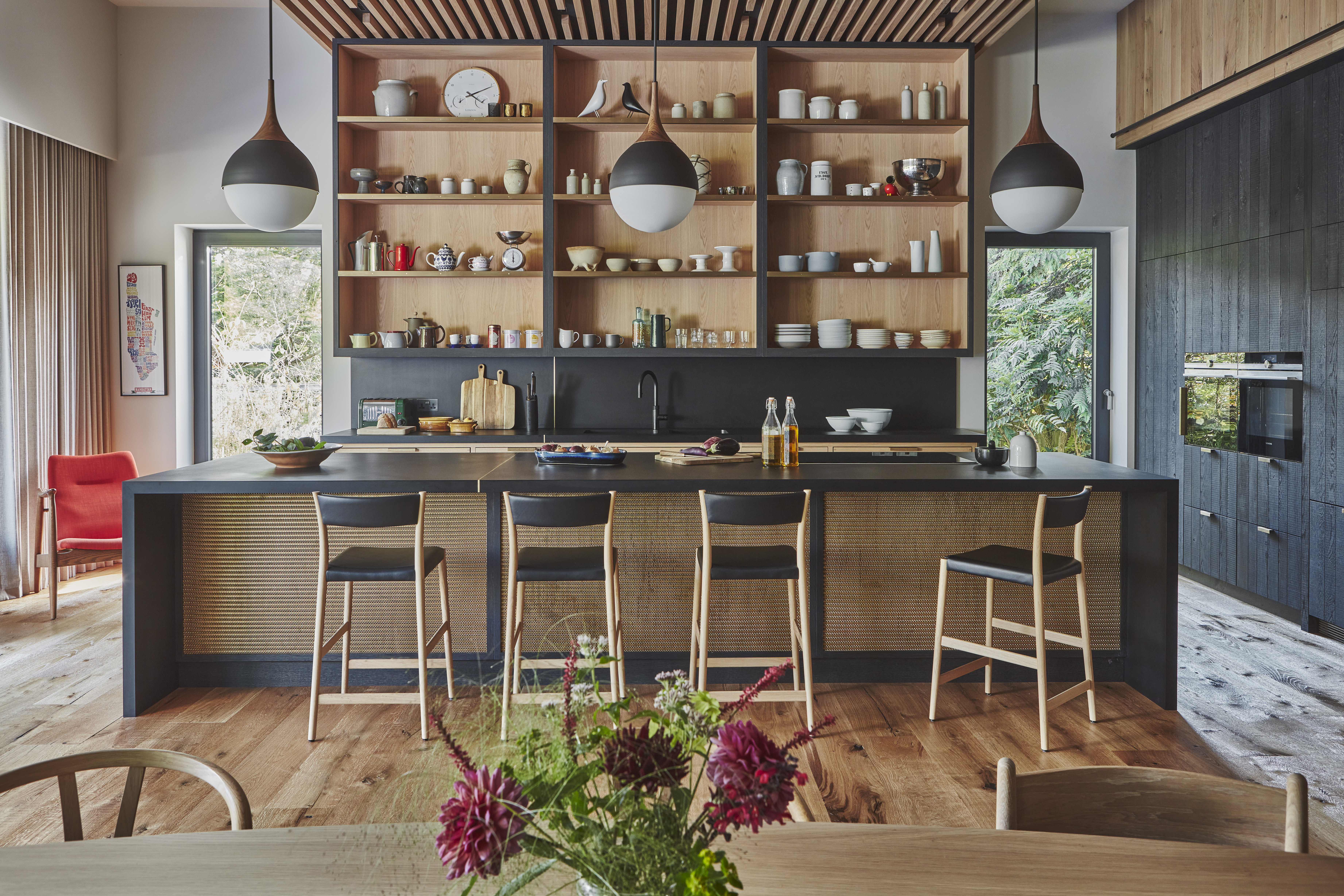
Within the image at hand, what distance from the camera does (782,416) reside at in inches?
240

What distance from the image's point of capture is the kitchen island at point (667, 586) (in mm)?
3662

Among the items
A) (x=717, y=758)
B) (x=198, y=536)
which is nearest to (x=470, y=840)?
(x=717, y=758)

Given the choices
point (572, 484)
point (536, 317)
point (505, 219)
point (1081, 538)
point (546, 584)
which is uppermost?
point (505, 219)

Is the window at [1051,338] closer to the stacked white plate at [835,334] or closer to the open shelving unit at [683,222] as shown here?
the open shelving unit at [683,222]

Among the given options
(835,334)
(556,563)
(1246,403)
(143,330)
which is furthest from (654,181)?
(143,330)

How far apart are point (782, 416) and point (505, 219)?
2262 millimetres

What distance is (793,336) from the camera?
564 centimetres

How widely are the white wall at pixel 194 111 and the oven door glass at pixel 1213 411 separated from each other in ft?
18.4

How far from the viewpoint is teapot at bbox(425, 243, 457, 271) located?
18.3 feet

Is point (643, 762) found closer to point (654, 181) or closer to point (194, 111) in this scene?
point (654, 181)

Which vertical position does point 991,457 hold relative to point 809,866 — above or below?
above

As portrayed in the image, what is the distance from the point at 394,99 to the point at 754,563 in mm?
3972

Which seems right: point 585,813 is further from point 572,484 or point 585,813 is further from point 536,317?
point 536,317

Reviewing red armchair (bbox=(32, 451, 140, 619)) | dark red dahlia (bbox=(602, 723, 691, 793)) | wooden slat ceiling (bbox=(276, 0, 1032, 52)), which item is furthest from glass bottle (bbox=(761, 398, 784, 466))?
red armchair (bbox=(32, 451, 140, 619))
